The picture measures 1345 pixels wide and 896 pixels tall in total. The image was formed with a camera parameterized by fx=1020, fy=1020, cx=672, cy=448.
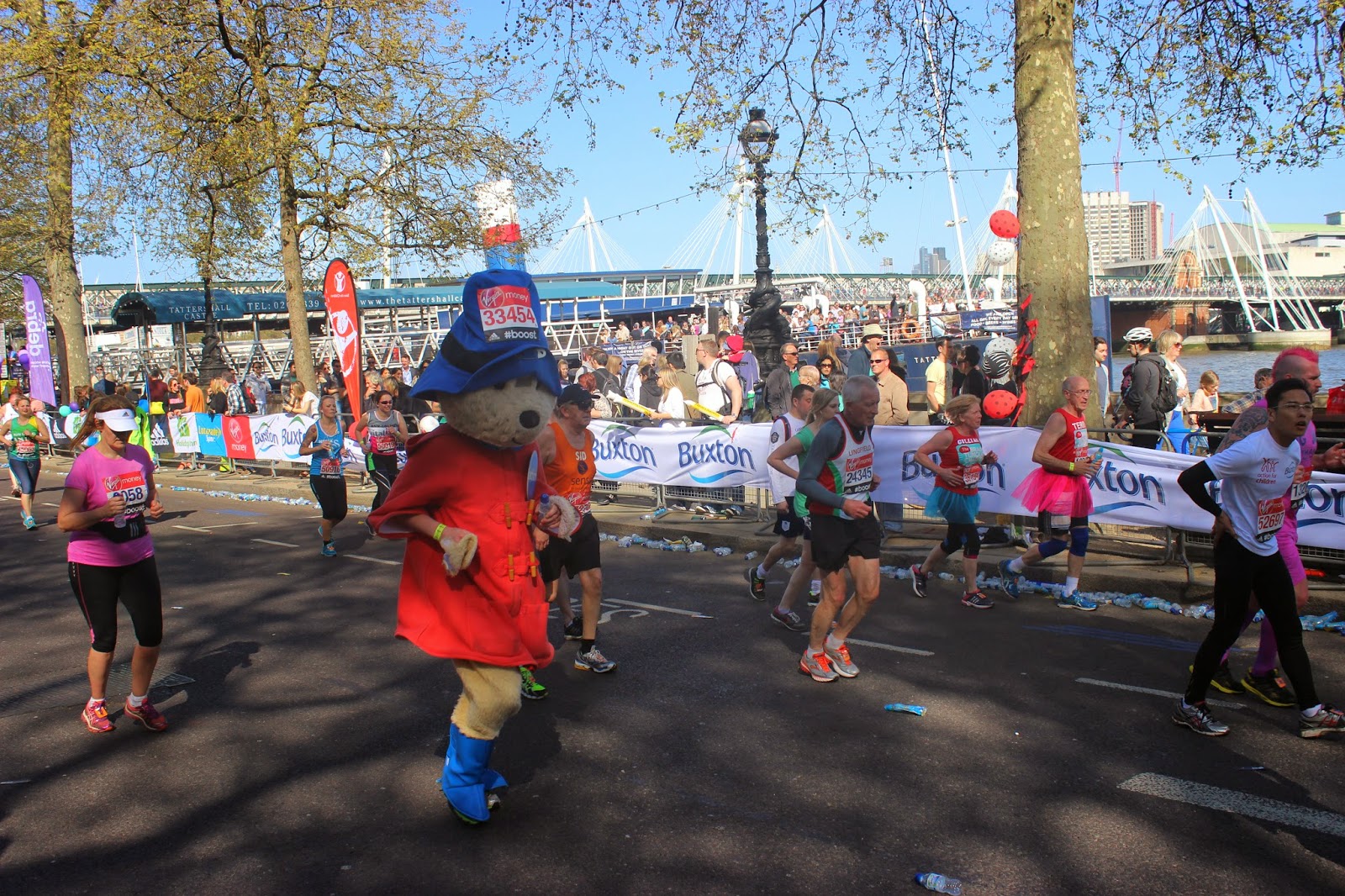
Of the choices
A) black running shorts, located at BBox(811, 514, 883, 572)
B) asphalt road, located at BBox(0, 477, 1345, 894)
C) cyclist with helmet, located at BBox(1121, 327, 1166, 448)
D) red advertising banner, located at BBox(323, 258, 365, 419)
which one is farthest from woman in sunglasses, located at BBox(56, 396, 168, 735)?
cyclist with helmet, located at BBox(1121, 327, 1166, 448)

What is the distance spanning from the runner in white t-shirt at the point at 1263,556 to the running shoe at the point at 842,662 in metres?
1.90

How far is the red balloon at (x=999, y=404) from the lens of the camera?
419 inches

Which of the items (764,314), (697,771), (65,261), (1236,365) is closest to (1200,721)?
(697,771)

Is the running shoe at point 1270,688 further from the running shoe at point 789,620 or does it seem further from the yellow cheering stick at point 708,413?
the yellow cheering stick at point 708,413

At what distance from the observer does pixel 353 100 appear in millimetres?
18562

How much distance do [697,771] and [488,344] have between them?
7.62ft

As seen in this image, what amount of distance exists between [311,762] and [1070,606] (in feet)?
18.8

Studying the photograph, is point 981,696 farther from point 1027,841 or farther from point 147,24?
point 147,24

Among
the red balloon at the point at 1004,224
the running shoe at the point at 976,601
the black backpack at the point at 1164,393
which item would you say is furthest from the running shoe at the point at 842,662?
the red balloon at the point at 1004,224

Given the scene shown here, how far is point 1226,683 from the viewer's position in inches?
232

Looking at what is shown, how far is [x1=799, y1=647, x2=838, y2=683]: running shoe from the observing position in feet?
20.6

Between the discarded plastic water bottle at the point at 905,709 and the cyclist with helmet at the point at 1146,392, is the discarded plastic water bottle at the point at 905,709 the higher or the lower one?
the lower one

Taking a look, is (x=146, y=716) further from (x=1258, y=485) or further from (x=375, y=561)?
(x=1258, y=485)

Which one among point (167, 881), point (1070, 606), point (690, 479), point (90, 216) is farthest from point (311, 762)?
point (90, 216)
